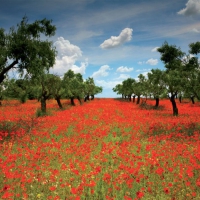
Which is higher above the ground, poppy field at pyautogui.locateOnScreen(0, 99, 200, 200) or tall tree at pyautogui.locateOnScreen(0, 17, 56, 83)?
tall tree at pyautogui.locateOnScreen(0, 17, 56, 83)

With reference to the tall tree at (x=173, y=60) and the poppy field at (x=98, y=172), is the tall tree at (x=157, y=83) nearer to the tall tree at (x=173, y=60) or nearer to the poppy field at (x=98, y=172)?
the tall tree at (x=173, y=60)

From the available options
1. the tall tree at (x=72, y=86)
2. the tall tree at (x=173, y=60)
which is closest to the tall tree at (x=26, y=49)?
the tall tree at (x=173, y=60)

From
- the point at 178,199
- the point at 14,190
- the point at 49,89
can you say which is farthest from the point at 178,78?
the point at 49,89

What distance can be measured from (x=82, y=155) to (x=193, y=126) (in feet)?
40.6

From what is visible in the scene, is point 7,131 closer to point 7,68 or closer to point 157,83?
point 7,68

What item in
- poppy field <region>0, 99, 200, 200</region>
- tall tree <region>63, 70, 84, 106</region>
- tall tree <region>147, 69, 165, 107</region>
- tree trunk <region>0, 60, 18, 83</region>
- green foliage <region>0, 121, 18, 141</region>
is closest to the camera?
poppy field <region>0, 99, 200, 200</region>

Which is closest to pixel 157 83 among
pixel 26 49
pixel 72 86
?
pixel 72 86

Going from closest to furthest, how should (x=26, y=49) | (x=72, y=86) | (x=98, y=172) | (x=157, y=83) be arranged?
(x=98, y=172) → (x=26, y=49) → (x=157, y=83) → (x=72, y=86)

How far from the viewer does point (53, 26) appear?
18.1m

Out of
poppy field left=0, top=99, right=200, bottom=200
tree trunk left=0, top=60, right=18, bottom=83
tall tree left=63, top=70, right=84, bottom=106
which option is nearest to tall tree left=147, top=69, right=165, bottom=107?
tall tree left=63, top=70, right=84, bottom=106

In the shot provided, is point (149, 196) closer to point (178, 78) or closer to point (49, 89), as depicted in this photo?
point (178, 78)

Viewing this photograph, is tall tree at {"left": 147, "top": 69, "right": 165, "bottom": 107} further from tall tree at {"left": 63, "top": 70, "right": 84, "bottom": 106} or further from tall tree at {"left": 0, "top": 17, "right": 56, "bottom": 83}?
tall tree at {"left": 0, "top": 17, "right": 56, "bottom": 83}

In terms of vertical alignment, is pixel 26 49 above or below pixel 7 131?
above

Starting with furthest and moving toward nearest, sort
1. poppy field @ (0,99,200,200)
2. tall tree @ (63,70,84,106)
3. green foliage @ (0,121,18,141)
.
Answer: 1. tall tree @ (63,70,84,106)
2. green foliage @ (0,121,18,141)
3. poppy field @ (0,99,200,200)
